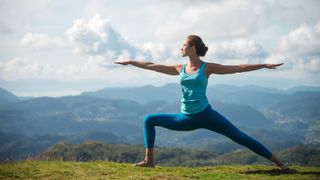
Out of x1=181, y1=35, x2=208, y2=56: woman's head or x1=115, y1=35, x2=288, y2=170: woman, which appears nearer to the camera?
x1=115, y1=35, x2=288, y2=170: woman

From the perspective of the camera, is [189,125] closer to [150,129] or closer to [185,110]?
[185,110]

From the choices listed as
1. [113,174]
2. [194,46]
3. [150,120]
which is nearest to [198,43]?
[194,46]

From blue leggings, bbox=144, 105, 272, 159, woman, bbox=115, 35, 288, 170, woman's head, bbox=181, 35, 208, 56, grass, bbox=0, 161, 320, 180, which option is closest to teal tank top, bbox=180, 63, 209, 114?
woman, bbox=115, 35, 288, 170

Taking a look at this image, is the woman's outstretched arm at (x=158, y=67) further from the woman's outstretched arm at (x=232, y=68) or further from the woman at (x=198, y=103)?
the woman's outstretched arm at (x=232, y=68)

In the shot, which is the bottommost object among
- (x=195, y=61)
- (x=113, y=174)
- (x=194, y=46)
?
(x=113, y=174)

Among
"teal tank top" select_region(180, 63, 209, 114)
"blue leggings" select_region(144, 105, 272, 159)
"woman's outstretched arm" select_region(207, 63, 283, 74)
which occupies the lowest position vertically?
"blue leggings" select_region(144, 105, 272, 159)

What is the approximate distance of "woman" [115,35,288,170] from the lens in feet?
31.8

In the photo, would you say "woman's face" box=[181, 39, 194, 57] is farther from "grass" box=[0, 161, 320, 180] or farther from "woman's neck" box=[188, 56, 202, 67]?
"grass" box=[0, 161, 320, 180]

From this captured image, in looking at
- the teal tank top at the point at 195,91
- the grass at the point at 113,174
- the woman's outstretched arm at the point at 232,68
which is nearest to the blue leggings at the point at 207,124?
the teal tank top at the point at 195,91

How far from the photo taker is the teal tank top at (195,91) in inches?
380

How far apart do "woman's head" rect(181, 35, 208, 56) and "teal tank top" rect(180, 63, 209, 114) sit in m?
0.49

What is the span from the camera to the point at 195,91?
31.7ft

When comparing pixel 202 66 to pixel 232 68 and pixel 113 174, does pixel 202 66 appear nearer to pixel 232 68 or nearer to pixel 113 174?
pixel 232 68

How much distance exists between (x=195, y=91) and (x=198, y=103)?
0.32m
